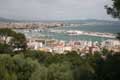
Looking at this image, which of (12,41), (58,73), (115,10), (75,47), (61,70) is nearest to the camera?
(115,10)

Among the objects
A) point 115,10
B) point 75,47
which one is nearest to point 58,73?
point 115,10

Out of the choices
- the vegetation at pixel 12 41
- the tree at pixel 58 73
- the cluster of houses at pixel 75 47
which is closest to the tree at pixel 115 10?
the tree at pixel 58 73

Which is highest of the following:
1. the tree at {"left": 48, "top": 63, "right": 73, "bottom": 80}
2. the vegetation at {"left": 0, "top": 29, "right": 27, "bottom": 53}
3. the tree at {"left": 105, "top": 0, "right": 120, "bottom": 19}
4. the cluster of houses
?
the tree at {"left": 105, "top": 0, "right": 120, "bottom": 19}

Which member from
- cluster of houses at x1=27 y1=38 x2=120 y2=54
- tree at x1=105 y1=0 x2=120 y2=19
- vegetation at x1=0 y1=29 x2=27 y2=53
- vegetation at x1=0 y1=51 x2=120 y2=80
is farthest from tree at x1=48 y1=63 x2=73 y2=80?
cluster of houses at x1=27 y1=38 x2=120 y2=54

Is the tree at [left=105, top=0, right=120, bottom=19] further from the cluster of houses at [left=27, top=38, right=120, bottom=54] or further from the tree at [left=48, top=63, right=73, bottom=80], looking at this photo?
the cluster of houses at [left=27, top=38, right=120, bottom=54]

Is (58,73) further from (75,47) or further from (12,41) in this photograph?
(75,47)

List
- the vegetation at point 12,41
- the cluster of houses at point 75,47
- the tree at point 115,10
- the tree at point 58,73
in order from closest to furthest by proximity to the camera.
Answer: the tree at point 115,10, the tree at point 58,73, the vegetation at point 12,41, the cluster of houses at point 75,47

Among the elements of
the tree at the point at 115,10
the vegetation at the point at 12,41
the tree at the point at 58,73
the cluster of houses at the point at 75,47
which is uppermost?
the tree at the point at 115,10

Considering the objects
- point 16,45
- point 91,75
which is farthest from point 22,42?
point 91,75

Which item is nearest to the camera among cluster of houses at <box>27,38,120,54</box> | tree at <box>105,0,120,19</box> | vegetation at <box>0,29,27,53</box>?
tree at <box>105,0,120,19</box>

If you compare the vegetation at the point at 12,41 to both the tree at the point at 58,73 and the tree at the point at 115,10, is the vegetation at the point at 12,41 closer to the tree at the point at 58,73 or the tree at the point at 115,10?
the tree at the point at 58,73

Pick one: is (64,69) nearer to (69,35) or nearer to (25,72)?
(25,72)
